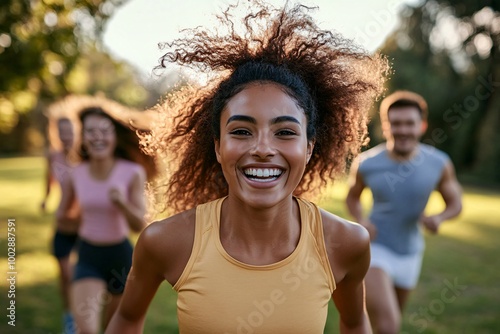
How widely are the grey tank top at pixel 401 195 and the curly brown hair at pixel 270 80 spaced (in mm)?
1988

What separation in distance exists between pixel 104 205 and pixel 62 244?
128cm

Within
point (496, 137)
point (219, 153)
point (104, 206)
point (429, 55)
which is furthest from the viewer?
point (429, 55)

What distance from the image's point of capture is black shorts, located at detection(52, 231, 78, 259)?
A: 18.7 ft

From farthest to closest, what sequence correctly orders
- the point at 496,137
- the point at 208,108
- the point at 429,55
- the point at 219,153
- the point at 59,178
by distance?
the point at 429,55 → the point at 496,137 → the point at 59,178 → the point at 208,108 → the point at 219,153

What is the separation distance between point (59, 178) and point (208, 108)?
3.98m

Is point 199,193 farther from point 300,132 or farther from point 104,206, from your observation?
point 104,206

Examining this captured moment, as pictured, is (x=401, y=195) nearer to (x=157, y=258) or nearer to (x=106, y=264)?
(x=106, y=264)

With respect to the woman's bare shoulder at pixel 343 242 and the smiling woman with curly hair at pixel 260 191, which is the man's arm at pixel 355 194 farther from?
the woman's bare shoulder at pixel 343 242

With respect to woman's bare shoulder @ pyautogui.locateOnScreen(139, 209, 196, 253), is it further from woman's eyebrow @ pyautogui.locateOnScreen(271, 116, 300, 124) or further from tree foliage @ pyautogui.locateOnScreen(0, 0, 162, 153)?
tree foliage @ pyautogui.locateOnScreen(0, 0, 162, 153)

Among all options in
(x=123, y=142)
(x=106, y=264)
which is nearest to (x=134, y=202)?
(x=106, y=264)

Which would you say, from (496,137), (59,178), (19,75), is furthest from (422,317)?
(496,137)

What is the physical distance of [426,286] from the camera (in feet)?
26.1

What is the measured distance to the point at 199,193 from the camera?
2.94 m

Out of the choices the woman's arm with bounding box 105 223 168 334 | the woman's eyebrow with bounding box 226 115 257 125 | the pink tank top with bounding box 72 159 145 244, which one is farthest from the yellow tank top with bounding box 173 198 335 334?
the pink tank top with bounding box 72 159 145 244
